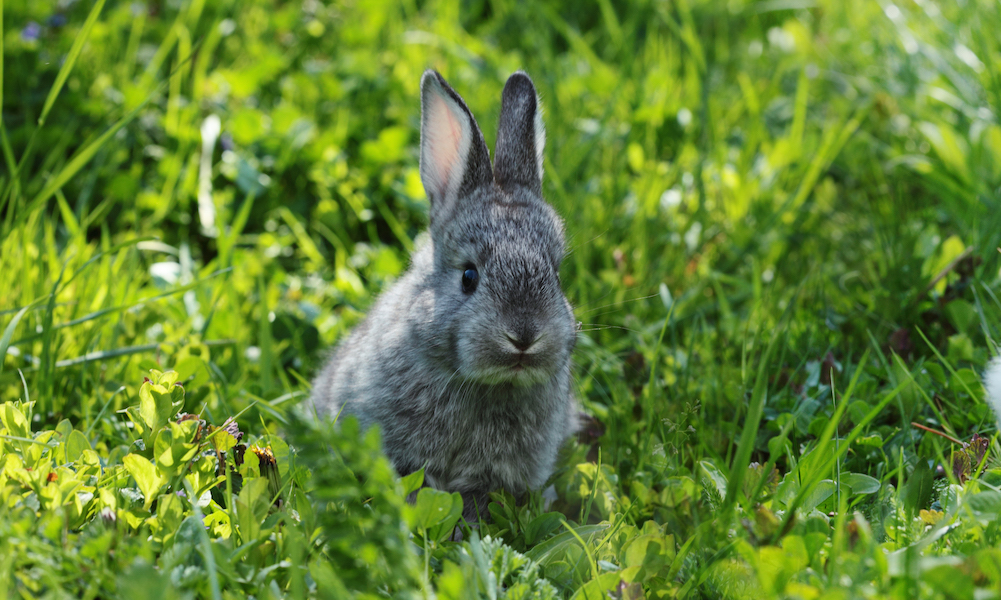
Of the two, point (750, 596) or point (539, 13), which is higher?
point (539, 13)

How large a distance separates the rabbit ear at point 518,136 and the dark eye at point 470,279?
20.0 inches

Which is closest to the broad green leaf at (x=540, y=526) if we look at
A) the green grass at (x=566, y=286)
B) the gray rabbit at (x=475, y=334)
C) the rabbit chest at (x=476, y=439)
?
the green grass at (x=566, y=286)

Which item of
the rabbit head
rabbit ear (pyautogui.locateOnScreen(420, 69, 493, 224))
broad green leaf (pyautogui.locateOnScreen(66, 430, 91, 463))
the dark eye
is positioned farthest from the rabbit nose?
broad green leaf (pyautogui.locateOnScreen(66, 430, 91, 463))

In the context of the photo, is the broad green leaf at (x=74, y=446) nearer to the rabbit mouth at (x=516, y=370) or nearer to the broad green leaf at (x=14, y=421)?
the broad green leaf at (x=14, y=421)

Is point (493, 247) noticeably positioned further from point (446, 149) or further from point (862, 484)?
point (862, 484)

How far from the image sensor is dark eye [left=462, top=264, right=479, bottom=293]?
324 centimetres

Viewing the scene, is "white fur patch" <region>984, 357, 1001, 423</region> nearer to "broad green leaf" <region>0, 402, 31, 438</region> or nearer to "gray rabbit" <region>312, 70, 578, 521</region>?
"gray rabbit" <region>312, 70, 578, 521</region>

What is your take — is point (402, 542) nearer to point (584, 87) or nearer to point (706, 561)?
point (706, 561)

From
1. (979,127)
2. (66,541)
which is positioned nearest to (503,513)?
(66,541)

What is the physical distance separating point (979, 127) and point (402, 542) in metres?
4.45

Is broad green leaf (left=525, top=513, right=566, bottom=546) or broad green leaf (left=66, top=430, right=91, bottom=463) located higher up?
broad green leaf (left=66, top=430, right=91, bottom=463)

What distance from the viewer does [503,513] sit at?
9.78 feet

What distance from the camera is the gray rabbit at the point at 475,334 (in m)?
3.05

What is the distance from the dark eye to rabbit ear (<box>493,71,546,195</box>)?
1.67 feet
